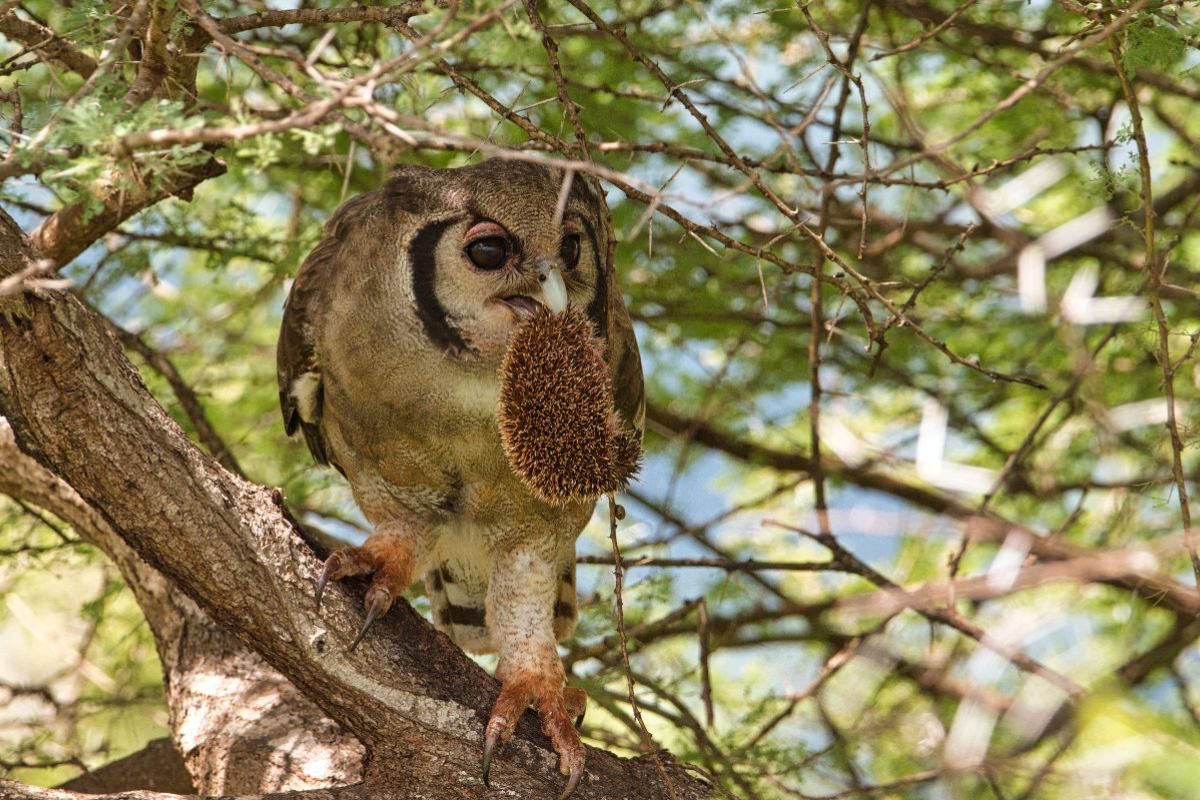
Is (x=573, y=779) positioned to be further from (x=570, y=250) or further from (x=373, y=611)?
(x=570, y=250)

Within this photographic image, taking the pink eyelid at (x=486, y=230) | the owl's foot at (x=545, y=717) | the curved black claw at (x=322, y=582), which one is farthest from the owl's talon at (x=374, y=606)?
the pink eyelid at (x=486, y=230)

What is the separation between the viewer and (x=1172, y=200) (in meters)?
5.04

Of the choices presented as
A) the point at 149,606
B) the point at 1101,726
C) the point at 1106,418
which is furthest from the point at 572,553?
the point at 1101,726

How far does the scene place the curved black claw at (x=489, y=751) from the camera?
3.28 meters

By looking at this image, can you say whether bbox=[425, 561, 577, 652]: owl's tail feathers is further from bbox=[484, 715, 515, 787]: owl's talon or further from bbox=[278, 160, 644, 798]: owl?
bbox=[484, 715, 515, 787]: owl's talon

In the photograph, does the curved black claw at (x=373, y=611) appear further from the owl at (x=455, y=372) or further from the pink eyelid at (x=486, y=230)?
the pink eyelid at (x=486, y=230)

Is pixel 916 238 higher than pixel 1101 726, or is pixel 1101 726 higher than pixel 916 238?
pixel 916 238

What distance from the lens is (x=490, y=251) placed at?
340 centimetres

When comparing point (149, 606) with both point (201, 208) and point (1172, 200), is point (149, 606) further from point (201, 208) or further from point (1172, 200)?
point (1172, 200)

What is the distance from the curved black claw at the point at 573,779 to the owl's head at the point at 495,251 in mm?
1061

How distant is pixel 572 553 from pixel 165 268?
2302 millimetres

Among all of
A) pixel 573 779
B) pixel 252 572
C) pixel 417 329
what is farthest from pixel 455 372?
pixel 573 779

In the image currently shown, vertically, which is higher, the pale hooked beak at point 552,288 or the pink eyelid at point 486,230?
the pink eyelid at point 486,230

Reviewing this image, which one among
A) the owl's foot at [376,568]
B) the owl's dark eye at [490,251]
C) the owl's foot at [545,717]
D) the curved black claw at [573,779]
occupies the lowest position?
the curved black claw at [573,779]
